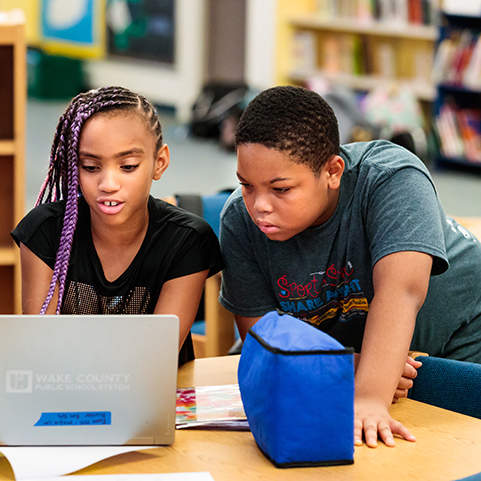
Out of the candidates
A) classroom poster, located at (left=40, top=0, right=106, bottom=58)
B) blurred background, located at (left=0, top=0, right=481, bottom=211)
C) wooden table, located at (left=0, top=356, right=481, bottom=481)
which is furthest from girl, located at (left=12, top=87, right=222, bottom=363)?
classroom poster, located at (left=40, top=0, right=106, bottom=58)

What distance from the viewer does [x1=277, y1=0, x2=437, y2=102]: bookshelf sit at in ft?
21.1

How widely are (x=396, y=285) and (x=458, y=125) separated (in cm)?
516

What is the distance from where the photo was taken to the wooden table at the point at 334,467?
0.97 m

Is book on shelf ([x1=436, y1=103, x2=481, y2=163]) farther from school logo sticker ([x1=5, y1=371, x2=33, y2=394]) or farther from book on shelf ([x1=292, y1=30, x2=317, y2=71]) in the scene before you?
school logo sticker ([x1=5, y1=371, x2=33, y2=394])

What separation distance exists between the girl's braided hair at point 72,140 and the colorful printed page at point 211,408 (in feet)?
1.05

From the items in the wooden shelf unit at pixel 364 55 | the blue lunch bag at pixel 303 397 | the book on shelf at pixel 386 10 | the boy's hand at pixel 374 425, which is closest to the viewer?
the blue lunch bag at pixel 303 397

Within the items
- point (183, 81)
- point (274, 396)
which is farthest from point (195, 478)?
point (183, 81)

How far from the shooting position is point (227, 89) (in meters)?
7.43

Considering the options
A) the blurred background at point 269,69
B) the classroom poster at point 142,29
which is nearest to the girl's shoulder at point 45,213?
the blurred background at point 269,69

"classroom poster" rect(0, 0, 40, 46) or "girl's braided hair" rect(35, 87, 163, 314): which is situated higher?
"classroom poster" rect(0, 0, 40, 46)

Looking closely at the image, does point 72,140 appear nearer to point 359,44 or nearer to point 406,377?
point 406,377

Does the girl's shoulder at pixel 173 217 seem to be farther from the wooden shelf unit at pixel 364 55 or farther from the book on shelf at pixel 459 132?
the wooden shelf unit at pixel 364 55

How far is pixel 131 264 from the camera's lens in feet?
4.71

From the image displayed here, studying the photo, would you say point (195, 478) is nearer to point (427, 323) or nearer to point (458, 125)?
point (427, 323)
